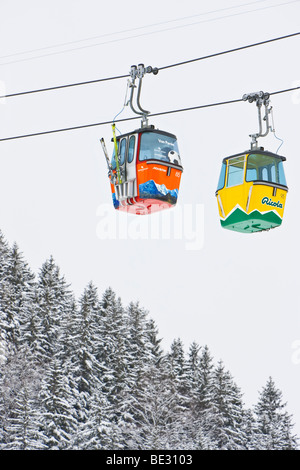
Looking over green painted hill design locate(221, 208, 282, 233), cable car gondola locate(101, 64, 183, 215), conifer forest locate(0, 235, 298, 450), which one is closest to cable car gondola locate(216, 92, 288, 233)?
green painted hill design locate(221, 208, 282, 233)

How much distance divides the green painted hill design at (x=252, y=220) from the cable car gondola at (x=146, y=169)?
1.60 m

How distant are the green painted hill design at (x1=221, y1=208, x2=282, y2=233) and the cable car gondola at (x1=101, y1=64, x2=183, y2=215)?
1600mm

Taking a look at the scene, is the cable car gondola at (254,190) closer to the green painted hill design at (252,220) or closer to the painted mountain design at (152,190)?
the green painted hill design at (252,220)

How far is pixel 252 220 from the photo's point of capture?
844 inches

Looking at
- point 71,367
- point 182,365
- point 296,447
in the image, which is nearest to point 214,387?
point 182,365

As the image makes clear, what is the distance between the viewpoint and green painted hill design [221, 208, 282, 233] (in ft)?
70.1

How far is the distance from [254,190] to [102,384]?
182 feet

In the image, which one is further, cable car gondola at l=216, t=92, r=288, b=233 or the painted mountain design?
cable car gondola at l=216, t=92, r=288, b=233

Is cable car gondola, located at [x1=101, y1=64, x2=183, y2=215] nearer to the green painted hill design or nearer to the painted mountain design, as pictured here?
the painted mountain design

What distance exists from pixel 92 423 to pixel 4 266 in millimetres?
21140

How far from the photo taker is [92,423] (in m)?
69.2

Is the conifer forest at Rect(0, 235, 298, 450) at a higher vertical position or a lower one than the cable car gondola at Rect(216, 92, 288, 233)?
higher

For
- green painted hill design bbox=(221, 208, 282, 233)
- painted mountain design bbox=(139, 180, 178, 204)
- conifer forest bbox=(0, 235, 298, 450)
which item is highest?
conifer forest bbox=(0, 235, 298, 450)
